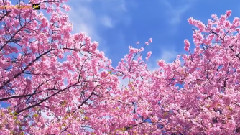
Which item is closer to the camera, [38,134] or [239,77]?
[38,134]

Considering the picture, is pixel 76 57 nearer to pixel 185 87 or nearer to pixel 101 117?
pixel 101 117

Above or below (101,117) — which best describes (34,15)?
above

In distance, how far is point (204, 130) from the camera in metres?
13.0

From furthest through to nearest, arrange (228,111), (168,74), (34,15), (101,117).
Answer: (168,74) < (101,117) < (34,15) < (228,111)

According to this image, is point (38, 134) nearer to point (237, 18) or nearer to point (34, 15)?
point (34, 15)

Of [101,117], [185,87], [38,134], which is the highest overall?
[185,87]

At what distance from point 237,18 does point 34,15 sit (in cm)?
1310

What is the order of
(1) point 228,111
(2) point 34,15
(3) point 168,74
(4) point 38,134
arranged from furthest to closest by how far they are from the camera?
(3) point 168,74 < (2) point 34,15 < (1) point 228,111 < (4) point 38,134

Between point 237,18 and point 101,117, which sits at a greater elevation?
point 237,18

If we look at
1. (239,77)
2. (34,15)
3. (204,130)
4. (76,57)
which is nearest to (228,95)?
(204,130)

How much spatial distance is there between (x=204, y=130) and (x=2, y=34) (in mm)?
10363

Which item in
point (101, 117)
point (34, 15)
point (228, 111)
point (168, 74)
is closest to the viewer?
point (228, 111)

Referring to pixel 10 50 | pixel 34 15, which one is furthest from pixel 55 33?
pixel 10 50

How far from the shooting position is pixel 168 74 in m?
18.5
